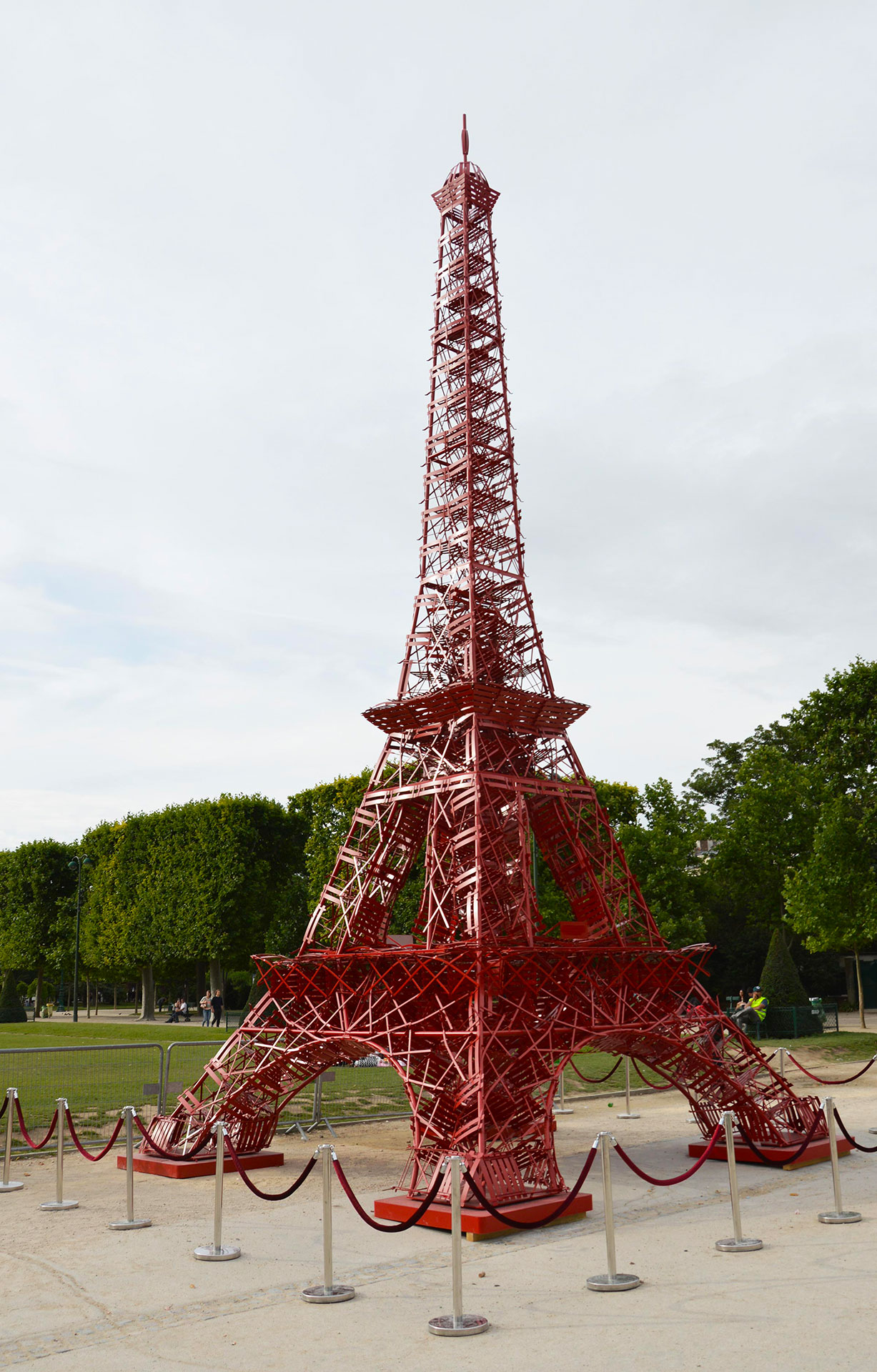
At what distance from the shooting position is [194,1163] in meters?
14.1

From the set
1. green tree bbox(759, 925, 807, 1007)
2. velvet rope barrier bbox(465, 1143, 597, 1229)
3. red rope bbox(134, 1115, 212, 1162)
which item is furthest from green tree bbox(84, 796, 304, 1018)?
velvet rope barrier bbox(465, 1143, 597, 1229)

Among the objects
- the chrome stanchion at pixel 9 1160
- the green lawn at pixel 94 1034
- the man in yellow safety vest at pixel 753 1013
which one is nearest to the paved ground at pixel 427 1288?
the chrome stanchion at pixel 9 1160

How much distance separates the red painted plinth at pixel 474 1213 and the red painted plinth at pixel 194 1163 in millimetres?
3525

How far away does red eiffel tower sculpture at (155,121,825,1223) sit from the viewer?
11.7 m

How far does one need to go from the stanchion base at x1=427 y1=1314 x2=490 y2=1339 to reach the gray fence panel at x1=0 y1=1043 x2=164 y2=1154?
7.99 meters

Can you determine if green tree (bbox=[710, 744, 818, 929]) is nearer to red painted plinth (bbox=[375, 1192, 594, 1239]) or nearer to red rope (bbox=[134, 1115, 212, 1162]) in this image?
red rope (bbox=[134, 1115, 212, 1162])

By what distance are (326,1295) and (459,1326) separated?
1.38 metres

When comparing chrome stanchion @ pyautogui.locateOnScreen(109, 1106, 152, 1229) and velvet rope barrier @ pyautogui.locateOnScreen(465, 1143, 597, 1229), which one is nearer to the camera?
velvet rope barrier @ pyautogui.locateOnScreen(465, 1143, 597, 1229)

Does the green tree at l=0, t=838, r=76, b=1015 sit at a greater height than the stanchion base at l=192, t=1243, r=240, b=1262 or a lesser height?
greater

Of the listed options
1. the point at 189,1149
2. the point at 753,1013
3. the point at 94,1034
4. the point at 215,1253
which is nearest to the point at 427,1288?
the point at 215,1253

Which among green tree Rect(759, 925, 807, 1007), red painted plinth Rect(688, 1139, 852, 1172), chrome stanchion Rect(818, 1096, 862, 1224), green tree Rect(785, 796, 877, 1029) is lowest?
red painted plinth Rect(688, 1139, 852, 1172)

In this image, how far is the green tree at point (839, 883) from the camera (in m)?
32.5

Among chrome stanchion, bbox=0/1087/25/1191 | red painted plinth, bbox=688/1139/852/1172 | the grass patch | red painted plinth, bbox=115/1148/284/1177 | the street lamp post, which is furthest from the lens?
the street lamp post

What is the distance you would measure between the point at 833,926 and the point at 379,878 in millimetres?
22343
